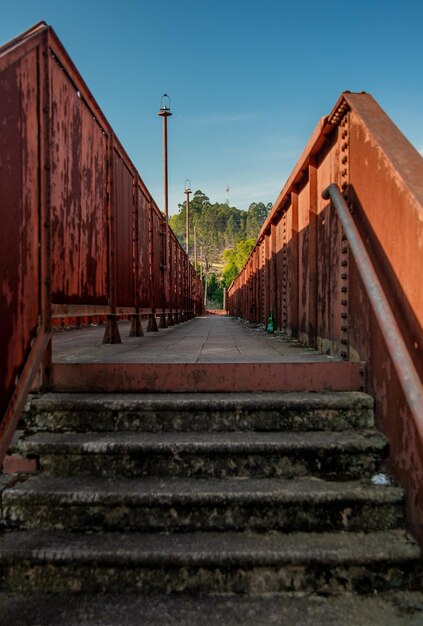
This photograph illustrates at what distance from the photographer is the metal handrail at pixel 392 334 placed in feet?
6.05

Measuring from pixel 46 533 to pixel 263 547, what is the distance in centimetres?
118

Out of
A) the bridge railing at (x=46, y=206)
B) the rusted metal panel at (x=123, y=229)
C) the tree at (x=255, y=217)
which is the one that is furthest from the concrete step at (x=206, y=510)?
the tree at (x=255, y=217)

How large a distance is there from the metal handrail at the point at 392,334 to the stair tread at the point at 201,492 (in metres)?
0.72

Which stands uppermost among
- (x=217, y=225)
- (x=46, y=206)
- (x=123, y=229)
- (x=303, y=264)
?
(x=217, y=225)

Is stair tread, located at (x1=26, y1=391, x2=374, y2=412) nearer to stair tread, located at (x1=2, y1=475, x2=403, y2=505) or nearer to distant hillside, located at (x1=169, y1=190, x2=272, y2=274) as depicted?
stair tread, located at (x1=2, y1=475, x2=403, y2=505)

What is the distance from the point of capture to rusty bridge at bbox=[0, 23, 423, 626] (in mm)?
2010

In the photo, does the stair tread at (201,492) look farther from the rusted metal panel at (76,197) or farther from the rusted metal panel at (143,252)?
the rusted metal panel at (143,252)

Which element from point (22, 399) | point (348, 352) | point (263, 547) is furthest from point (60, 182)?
point (263, 547)

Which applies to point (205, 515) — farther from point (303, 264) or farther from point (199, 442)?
point (303, 264)

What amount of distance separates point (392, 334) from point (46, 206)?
7.69ft

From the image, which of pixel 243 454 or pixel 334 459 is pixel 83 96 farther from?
pixel 334 459

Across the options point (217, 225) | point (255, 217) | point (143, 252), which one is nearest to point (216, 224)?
point (217, 225)

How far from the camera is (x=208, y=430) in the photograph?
269 cm

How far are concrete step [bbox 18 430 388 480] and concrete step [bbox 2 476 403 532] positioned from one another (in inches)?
8.2
